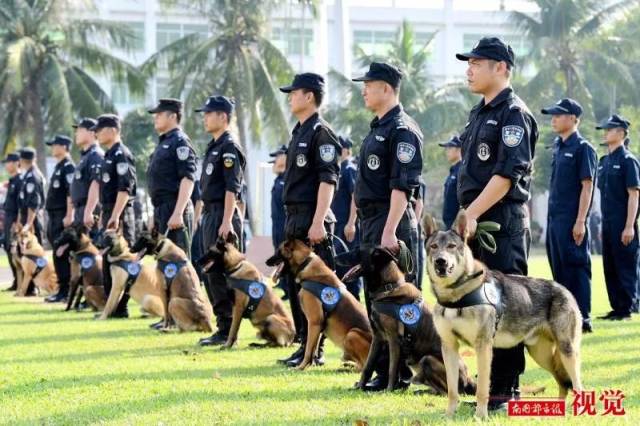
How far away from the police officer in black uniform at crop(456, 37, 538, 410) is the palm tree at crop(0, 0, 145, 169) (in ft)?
94.9

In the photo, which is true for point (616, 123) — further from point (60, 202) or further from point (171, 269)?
point (60, 202)

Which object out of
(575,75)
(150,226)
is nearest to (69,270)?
(150,226)

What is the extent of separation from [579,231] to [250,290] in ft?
10.9

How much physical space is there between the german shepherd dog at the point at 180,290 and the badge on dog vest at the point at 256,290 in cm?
154

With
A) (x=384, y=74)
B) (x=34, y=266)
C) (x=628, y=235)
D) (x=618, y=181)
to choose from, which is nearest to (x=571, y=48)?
(x=34, y=266)

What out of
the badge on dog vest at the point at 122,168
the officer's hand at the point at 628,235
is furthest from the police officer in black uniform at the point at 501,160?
the badge on dog vest at the point at 122,168

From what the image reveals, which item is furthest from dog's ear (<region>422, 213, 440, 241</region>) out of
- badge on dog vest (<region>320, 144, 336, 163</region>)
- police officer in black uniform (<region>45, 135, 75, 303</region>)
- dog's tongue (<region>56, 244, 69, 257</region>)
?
police officer in black uniform (<region>45, 135, 75, 303</region>)

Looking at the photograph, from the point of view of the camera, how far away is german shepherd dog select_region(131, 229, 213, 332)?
434 inches

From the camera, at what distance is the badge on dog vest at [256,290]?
9656mm

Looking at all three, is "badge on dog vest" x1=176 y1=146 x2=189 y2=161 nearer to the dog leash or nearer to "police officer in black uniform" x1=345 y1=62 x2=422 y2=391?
"police officer in black uniform" x1=345 y1=62 x2=422 y2=391

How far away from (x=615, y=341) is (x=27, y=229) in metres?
9.72

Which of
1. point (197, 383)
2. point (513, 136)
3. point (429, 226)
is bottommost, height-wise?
point (197, 383)

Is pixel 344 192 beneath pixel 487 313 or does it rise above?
above

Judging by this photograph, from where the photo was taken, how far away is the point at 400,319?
6.89m
